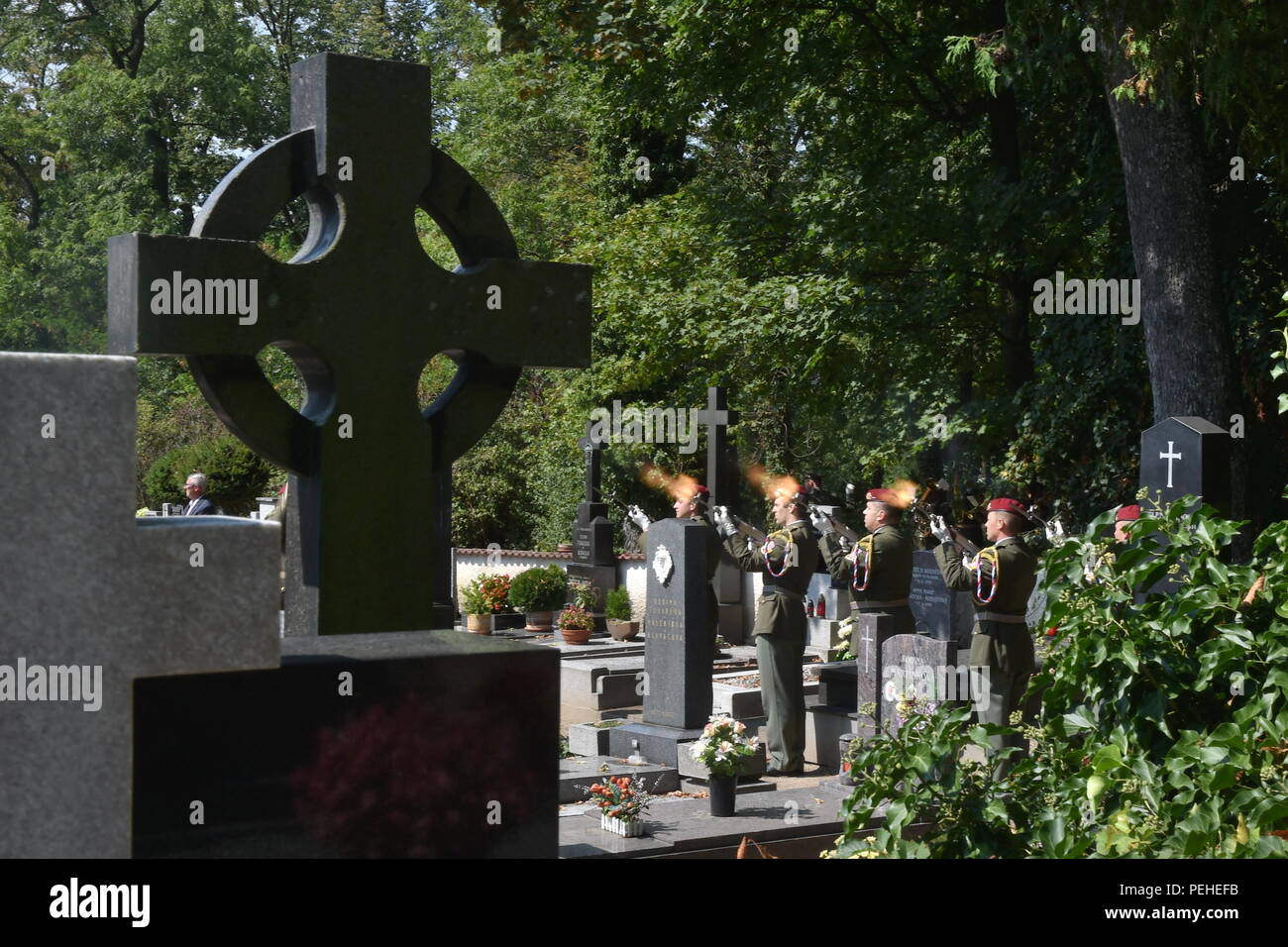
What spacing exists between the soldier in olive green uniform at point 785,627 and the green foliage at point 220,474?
19.4 m

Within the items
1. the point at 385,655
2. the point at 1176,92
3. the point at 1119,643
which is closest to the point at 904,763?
the point at 1119,643

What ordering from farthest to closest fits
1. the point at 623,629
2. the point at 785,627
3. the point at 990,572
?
the point at 623,629 < the point at 785,627 < the point at 990,572

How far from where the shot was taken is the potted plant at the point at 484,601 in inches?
829

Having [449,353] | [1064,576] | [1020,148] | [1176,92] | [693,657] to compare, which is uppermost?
[1020,148]

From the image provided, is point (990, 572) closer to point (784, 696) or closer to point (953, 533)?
point (784, 696)

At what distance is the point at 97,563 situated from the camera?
331 cm

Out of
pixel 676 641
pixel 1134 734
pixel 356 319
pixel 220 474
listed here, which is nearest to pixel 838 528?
pixel 676 641

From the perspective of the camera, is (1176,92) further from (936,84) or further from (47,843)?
(47,843)

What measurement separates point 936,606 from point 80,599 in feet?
38.9

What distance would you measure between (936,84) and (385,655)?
17.3 meters

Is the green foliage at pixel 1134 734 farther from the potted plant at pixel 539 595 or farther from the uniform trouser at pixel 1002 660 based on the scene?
the potted plant at pixel 539 595

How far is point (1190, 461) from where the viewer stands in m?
8.73

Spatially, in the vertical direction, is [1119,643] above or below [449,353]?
below

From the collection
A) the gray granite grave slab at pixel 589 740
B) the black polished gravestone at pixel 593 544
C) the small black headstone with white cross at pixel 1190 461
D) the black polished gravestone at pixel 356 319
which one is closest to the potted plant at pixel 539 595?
the black polished gravestone at pixel 593 544
